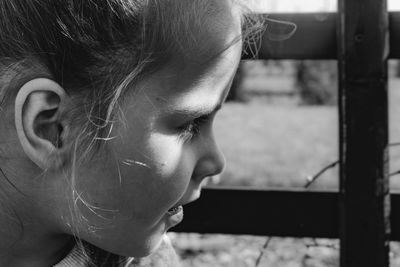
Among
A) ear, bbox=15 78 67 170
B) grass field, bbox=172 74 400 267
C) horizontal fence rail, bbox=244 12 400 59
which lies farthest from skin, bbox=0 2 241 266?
grass field, bbox=172 74 400 267

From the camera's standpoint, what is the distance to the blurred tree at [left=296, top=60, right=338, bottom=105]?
10.7 meters

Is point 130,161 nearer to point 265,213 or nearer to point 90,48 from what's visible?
point 90,48

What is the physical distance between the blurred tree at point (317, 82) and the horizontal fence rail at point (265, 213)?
348 inches

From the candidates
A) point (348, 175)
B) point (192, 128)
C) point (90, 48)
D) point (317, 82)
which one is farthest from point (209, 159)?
point (317, 82)

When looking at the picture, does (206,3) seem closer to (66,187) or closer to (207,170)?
(207,170)

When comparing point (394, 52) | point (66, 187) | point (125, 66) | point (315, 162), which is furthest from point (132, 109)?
point (315, 162)

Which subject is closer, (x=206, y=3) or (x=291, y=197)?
(x=206, y=3)

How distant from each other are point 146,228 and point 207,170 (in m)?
→ 0.18

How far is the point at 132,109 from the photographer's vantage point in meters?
1.22

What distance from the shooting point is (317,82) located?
1093 cm

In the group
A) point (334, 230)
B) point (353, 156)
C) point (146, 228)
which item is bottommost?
point (334, 230)

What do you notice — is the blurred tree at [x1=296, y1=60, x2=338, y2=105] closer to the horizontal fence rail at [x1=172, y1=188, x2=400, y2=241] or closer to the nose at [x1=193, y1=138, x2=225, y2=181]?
the horizontal fence rail at [x1=172, y1=188, x2=400, y2=241]

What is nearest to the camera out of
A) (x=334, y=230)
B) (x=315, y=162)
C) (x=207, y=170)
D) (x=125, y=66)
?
(x=125, y=66)

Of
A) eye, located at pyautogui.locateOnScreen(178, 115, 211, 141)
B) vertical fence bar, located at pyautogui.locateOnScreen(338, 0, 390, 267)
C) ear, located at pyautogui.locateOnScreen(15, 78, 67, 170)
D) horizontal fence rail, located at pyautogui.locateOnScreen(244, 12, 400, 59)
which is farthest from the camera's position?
horizontal fence rail, located at pyautogui.locateOnScreen(244, 12, 400, 59)
